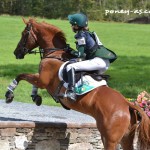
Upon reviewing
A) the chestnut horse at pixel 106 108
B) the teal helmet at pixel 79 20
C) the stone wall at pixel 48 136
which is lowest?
the stone wall at pixel 48 136

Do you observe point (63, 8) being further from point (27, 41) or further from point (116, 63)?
point (27, 41)

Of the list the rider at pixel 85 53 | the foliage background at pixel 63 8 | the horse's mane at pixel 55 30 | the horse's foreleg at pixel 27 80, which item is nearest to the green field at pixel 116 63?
the horse's foreleg at pixel 27 80

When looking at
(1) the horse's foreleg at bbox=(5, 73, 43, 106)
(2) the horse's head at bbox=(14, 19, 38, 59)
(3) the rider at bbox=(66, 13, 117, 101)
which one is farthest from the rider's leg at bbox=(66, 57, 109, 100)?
(2) the horse's head at bbox=(14, 19, 38, 59)

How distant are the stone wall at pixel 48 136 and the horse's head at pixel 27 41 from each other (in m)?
1.62

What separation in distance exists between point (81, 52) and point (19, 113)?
3.55m

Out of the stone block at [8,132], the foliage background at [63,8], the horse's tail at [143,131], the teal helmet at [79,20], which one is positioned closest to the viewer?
the horse's tail at [143,131]

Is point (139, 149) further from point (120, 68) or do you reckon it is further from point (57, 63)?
point (120, 68)

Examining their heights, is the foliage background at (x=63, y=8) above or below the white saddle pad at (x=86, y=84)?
below

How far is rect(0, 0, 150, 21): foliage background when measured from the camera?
81.6 meters

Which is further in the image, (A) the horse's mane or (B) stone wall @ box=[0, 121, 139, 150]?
(A) the horse's mane

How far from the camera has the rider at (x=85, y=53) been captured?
29.6 feet

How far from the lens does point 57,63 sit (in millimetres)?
9555

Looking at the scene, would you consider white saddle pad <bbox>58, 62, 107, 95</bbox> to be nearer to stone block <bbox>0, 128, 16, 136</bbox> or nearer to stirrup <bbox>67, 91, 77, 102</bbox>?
stirrup <bbox>67, 91, 77, 102</bbox>

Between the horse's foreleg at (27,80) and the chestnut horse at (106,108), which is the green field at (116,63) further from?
the chestnut horse at (106,108)
